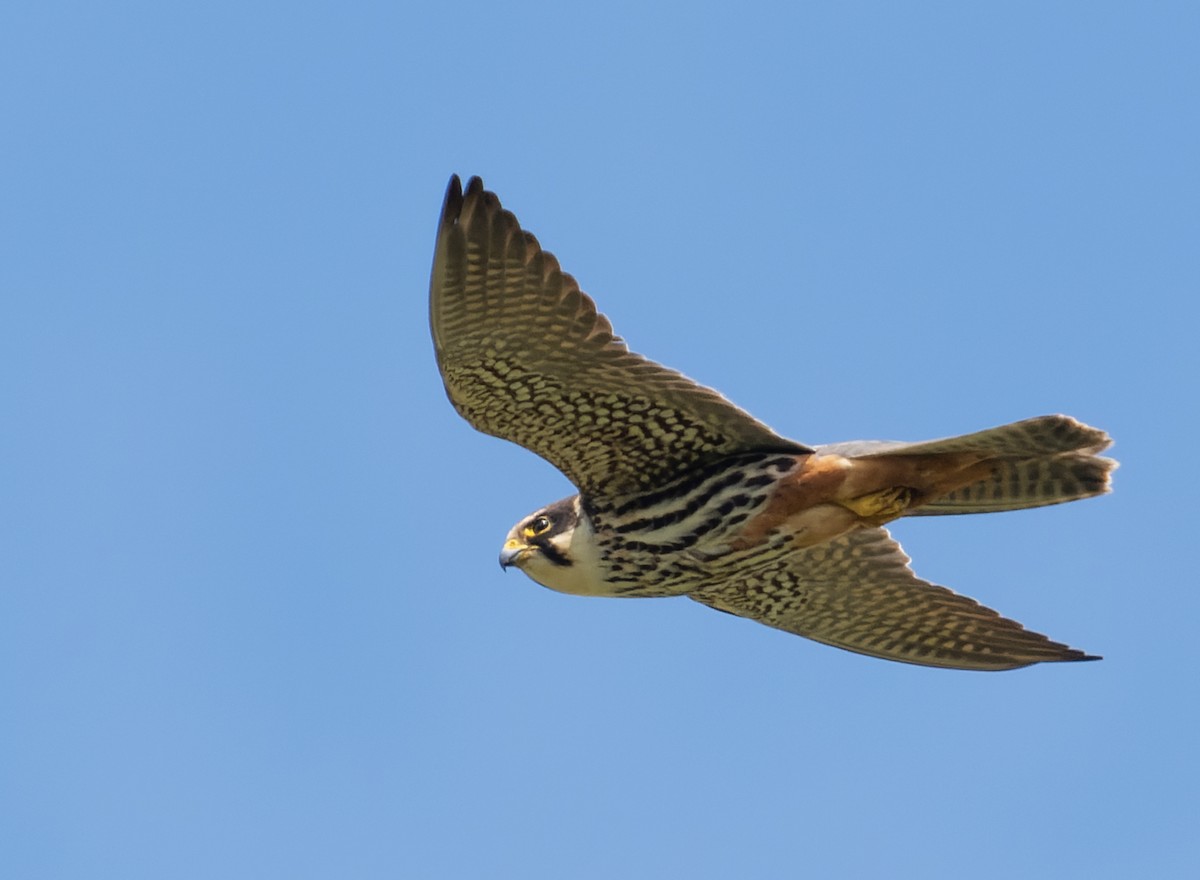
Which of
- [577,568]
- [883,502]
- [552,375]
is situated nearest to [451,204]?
[552,375]

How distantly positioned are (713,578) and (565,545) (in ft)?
2.97

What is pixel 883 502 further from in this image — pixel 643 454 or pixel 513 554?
pixel 513 554

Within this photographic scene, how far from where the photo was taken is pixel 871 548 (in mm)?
11609

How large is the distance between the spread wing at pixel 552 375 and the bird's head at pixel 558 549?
0.75 ft

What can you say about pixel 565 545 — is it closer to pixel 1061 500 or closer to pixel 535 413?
pixel 535 413

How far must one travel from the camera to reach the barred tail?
385 inches

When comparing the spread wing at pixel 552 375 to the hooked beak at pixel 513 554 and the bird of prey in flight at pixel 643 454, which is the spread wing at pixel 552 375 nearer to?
the bird of prey in flight at pixel 643 454

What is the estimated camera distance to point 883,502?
10430 mm

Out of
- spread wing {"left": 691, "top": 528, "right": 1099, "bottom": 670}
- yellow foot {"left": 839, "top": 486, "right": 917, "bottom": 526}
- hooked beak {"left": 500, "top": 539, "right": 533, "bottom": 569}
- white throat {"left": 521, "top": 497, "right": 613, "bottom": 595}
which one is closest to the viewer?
yellow foot {"left": 839, "top": 486, "right": 917, "bottom": 526}

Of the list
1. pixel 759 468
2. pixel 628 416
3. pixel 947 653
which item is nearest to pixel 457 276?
pixel 628 416

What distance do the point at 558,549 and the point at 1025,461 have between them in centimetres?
257

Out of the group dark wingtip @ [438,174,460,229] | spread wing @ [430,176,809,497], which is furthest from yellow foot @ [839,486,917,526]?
dark wingtip @ [438,174,460,229]

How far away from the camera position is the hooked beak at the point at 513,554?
35.6 ft

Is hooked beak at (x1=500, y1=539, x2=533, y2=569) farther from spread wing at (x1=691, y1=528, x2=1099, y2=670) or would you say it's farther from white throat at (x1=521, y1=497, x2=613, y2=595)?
spread wing at (x1=691, y1=528, x2=1099, y2=670)
